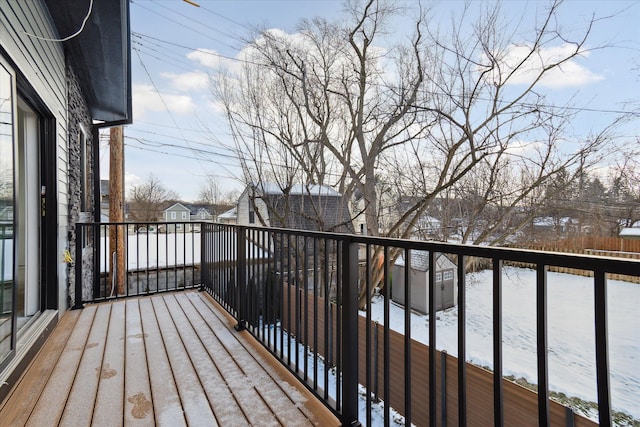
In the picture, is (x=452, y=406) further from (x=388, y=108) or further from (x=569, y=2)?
(x=569, y=2)

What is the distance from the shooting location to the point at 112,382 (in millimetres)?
1882

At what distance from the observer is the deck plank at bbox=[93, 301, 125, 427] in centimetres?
157

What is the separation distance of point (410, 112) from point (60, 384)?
290 inches

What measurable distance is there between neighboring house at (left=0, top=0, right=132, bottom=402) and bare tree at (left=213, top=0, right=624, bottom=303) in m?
4.33

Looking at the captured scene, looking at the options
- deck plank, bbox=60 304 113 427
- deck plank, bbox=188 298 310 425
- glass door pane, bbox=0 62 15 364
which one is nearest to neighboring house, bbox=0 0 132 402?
glass door pane, bbox=0 62 15 364

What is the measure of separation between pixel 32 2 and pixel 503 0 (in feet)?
24.9

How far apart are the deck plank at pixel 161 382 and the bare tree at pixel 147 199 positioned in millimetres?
17493

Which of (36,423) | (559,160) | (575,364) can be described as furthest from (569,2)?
(36,423)

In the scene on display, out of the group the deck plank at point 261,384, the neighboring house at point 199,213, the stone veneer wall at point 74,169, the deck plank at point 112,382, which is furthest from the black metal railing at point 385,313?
the neighboring house at point 199,213

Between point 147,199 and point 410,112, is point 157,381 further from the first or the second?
point 147,199

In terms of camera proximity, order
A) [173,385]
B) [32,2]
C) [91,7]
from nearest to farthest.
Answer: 1. [173,385]
2. [32,2]
3. [91,7]

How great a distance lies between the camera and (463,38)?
6.88 meters

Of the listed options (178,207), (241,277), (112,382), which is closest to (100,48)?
(241,277)

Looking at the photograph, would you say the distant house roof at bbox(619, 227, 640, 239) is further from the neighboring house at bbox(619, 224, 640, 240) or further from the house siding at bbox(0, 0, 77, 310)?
the house siding at bbox(0, 0, 77, 310)
